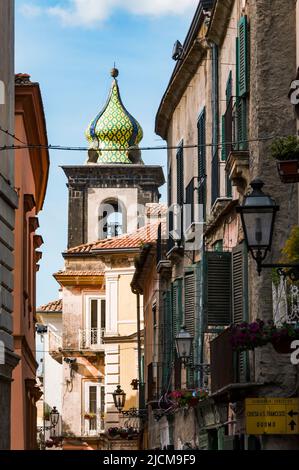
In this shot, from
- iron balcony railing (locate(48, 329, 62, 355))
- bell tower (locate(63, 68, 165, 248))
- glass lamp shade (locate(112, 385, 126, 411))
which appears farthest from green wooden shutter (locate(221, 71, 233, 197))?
bell tower (locate(63, 68, 165, 248))

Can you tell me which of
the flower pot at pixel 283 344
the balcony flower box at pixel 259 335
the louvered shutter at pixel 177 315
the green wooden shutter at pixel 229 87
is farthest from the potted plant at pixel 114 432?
the balcony flower box at pixel 259 335

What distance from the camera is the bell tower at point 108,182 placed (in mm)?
98500

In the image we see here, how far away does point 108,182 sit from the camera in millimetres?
100312

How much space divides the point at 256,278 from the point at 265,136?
172 cm

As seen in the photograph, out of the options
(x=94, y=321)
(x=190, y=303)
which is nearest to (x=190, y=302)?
(x=190, y=303)

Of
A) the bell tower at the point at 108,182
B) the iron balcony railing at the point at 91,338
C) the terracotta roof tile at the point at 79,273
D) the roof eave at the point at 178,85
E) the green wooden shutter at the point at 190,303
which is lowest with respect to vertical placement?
the green wooden shutter at the point at 190,303

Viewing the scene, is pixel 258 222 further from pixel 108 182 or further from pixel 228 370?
pixel 108 182

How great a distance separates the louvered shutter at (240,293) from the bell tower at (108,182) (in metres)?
74.6

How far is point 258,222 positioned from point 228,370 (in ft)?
22.2

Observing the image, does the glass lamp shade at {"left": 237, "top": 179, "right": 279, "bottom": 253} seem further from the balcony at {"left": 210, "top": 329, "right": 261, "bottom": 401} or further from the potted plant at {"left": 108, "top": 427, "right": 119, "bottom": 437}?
the potted plant at {"left": 108, "top": 427, "right": 119, "bottom": 437}

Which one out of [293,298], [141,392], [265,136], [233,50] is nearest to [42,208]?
[141,392]

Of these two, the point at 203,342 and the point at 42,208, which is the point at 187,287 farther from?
the point at 42,208

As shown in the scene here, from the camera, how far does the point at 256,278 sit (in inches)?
796

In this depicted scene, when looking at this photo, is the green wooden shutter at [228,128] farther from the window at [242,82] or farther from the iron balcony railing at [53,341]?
the iron balcony railing at [53,341]
